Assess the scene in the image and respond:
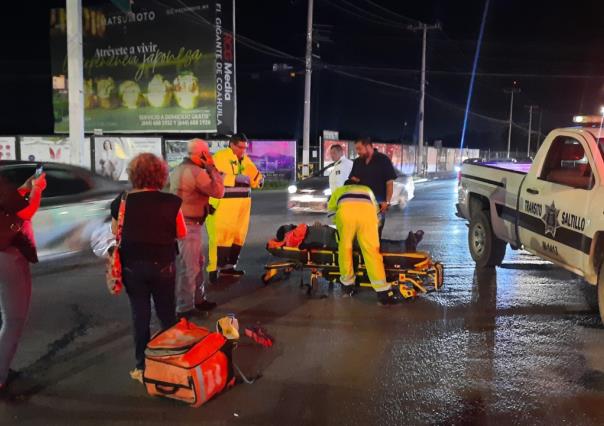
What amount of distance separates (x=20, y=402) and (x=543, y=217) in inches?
208

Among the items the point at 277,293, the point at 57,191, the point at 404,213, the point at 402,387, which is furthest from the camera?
the point at 404,213

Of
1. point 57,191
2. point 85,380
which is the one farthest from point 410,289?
point 57,191

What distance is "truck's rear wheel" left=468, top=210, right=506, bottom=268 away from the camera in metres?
8.17

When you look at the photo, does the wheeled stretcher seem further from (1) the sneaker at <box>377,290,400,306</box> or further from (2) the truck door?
(2) the truck door

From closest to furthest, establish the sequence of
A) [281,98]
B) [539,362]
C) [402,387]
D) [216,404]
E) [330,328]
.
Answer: [216,404], [402,387], [539,362], [330,328], [281,98]

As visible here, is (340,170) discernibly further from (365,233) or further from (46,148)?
(46,148)

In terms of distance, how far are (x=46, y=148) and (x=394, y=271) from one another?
21.9m

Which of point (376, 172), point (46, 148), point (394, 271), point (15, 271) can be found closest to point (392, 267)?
point (394, 271)

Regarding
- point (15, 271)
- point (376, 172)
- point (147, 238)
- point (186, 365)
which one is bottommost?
point (186, 365)

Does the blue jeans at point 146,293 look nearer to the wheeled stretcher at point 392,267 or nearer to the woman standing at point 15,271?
the woman standing at point 15,271

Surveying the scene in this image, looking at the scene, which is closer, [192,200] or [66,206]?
[192,200]

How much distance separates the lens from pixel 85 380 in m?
4.44

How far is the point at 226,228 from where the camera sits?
7211mm

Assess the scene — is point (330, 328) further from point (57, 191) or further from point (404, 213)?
point (404, 213)
